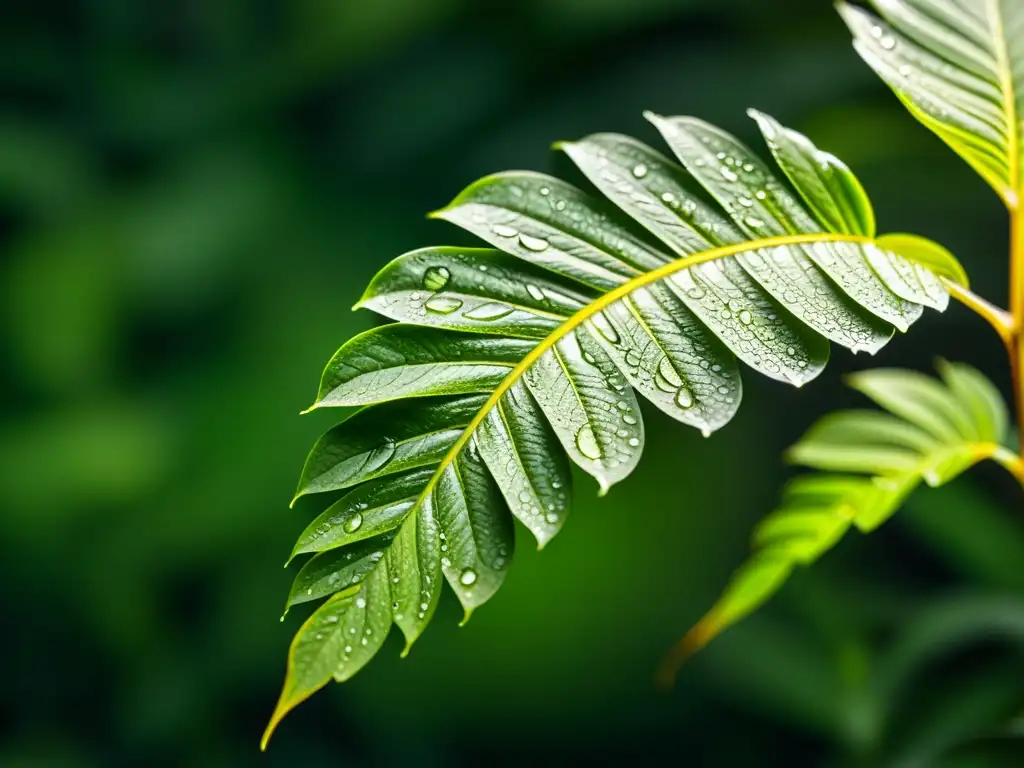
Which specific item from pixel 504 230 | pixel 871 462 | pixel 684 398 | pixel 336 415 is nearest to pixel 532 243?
pixel 504 230

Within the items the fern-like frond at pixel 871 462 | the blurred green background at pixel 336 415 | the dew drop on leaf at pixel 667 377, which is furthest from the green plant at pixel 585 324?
the blurred green background at pixel 336 415

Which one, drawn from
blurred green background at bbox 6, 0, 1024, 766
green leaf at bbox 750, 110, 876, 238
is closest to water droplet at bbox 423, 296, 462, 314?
green leaf at bbox 750, 110, 876, 238

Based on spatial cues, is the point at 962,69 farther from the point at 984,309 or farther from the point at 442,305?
the point at 442,305

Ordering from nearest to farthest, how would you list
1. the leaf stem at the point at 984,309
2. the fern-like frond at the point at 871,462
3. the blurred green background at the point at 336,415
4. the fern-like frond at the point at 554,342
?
the fern-like frond at the point at 554,342
the leaf stem at the point at 984,309
the fern-like frond at the point at 871,462
the blurred green background at the point at 336,415

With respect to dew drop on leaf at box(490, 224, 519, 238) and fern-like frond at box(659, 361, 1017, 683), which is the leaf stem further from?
dew drop on leaf at box(490, 224, 519, 238)

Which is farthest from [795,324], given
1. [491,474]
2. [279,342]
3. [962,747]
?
[279,342]

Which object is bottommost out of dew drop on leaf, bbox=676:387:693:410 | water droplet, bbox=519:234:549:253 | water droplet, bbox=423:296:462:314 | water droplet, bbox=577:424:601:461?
dew drop on leaf, bbox=676:387:693:410

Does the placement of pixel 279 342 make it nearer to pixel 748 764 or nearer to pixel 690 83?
pixel 690 83

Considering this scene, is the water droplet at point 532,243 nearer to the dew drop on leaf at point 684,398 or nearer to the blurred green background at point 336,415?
the dew drop on leaf at point 684,398
